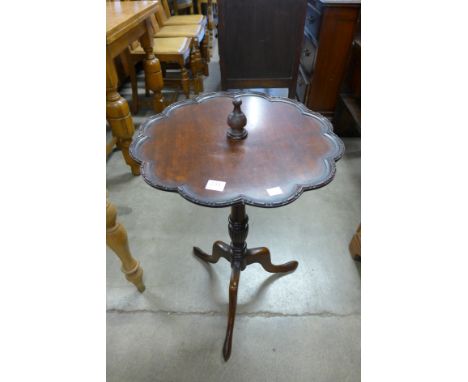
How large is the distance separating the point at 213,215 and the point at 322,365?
0.99m

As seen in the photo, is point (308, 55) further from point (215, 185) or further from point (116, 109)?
point (215, 185)

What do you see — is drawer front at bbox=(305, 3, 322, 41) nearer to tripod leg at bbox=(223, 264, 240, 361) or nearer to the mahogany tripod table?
the mahogany tripod table

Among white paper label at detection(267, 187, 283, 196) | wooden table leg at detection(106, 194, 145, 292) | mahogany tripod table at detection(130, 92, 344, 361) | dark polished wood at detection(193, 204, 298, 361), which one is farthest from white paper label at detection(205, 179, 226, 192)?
wooden table leg at detection(106, 194, 145, 292)

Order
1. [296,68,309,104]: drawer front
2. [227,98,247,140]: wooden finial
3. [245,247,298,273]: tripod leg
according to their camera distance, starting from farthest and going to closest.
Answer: [296,68,309,104]: drawer front
[245,247,298,273]: tripod leg
[227,98,247,140]: wooden finial

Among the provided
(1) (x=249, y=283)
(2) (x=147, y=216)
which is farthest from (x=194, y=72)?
(1) (x=249, y=283)

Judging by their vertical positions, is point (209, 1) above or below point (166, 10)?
above

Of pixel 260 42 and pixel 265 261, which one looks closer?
pixel 265 261

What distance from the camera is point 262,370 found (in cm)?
110

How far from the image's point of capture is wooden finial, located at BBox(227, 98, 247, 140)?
885 millimetres

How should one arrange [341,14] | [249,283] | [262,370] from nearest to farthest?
[262,370] < [249,283] < [341,14]

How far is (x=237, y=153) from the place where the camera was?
0.90 metres

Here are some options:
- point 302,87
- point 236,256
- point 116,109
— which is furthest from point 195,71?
point 236,256

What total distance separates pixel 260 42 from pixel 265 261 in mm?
1884

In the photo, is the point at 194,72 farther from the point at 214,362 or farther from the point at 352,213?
the point at 214,362
